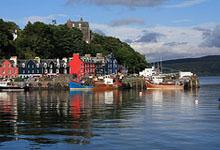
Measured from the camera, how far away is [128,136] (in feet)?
111

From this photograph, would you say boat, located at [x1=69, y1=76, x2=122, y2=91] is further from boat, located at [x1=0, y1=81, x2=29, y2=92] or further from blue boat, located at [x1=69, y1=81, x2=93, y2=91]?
boat, located at [x1=0, y1=81, x2=29, y2=92]

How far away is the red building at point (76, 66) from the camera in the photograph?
154 metres

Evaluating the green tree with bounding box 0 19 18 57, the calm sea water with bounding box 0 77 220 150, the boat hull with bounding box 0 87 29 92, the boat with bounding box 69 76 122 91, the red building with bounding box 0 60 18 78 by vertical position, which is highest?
the green tree with bounding box 0 19 18 57

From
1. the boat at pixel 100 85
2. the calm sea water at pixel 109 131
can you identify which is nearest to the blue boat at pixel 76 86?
the boat at pixel 100 85

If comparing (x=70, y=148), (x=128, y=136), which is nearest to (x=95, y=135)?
(x=128, y=136)

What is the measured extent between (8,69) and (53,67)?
14787 mm

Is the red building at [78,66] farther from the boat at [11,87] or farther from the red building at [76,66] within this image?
the boat at [11,87]

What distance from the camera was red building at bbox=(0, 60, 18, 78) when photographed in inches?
5699

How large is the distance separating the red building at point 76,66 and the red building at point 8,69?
1768 centimetres

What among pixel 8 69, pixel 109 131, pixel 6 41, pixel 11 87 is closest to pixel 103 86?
pixel 11 87

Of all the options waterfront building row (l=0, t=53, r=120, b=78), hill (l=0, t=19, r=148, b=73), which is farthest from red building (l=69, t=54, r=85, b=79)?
hill (l=0, t=19, r=148, b=73)

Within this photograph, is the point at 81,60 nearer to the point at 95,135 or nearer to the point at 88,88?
the point at 88,88

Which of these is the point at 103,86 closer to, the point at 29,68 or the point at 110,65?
the point at 29,68

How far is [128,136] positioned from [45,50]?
12788 cm
